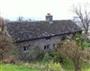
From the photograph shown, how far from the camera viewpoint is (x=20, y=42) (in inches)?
1388

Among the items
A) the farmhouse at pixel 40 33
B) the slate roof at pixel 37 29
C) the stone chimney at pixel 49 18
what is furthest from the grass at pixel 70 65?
the stone chimney at pixel 49 18

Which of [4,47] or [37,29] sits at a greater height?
[37,29]

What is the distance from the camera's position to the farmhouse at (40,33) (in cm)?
3581

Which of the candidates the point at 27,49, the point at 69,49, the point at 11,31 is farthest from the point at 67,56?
the point at 11,31

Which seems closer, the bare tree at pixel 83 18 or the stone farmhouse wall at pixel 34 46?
the stone farmhouse wall at pixel 34 46

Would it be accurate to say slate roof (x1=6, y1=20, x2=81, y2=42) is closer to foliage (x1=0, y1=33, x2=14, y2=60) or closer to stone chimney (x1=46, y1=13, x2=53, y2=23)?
stone chimney (x1=46, y1=13, x2=53, y2=23)

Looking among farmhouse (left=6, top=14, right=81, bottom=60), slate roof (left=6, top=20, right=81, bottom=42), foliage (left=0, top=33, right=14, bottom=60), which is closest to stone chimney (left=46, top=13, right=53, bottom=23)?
farmhouse (left=6, top=14, right=81, bottom=60)

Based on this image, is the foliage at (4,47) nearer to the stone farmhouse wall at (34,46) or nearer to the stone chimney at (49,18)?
the stone farmhouse wall at (34,46)

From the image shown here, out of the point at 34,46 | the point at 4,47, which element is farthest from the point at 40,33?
the point at 4,47

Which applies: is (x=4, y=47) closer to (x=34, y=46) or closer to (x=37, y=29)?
(x=34, y=46)

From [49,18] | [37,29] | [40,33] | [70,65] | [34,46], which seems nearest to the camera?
[70,65]

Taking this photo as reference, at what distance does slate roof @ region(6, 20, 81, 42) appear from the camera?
36.4m

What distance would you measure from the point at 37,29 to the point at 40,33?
1.40 m

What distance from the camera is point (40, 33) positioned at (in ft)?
129
